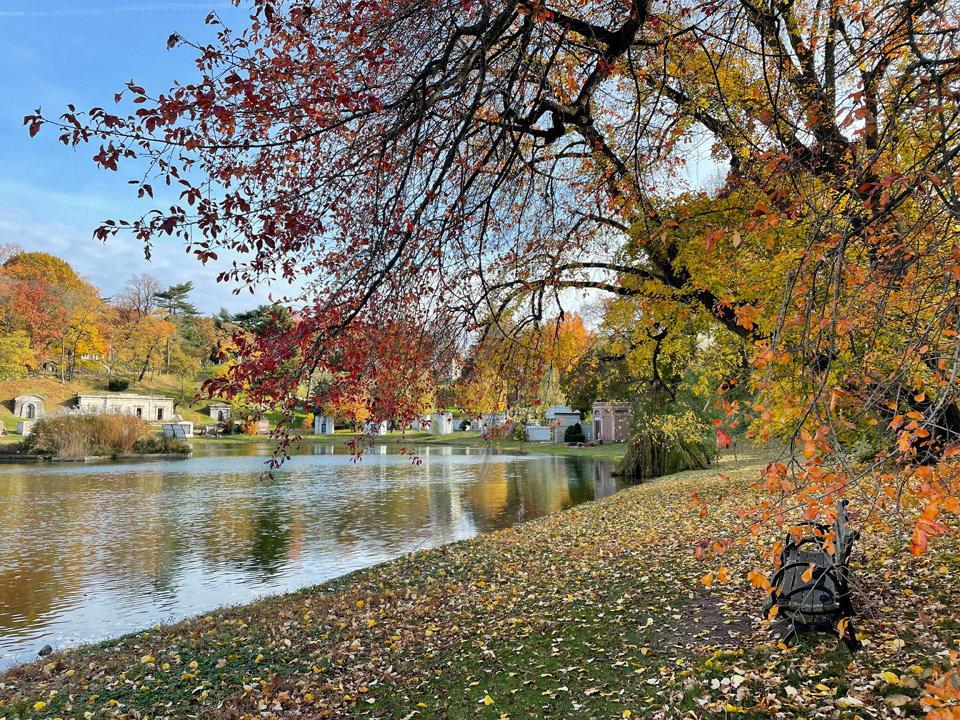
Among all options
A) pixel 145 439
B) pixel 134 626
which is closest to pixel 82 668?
pixel 134 626

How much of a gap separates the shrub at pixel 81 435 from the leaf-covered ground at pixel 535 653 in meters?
29.0

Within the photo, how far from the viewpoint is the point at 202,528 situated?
587 inches

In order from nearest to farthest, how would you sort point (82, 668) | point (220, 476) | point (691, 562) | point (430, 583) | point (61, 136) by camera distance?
point (61, 136), point (82, 668), point (691, 562), point (430, 583), point (220, 476)

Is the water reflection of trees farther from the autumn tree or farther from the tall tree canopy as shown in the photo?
the autumn tree

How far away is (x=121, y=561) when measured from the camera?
38.3 feet

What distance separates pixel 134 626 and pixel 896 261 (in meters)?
9.72

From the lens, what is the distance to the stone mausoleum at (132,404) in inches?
1986

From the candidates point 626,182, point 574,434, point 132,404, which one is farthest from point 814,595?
point 132,404

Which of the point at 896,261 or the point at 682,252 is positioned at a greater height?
the point at 682,252

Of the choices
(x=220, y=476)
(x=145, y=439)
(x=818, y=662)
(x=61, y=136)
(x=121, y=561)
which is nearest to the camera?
(x=61, y=136)

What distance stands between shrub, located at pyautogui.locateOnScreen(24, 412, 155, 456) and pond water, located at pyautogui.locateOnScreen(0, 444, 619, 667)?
3.02m

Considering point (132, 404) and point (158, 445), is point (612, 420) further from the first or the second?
point (132, 404)

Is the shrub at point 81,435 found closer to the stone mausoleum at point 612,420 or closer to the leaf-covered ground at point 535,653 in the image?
the leaf-covered ground at point 535,653

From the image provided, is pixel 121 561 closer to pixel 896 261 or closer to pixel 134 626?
pixel 134 626
